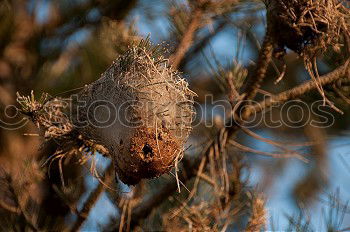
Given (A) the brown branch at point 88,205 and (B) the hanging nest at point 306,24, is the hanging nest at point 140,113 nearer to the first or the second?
(B) the hanging nest at point 306,24

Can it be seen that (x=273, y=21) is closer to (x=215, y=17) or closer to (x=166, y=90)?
(x=166, y=90)

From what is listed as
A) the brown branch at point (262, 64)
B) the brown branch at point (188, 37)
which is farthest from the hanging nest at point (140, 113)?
the brown branch at point (188, 37)

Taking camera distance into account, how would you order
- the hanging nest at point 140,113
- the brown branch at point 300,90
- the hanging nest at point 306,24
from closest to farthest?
the hanging nest at point 140,113 < the hanging nest at point 306,24 < the brown branch at point 300,90

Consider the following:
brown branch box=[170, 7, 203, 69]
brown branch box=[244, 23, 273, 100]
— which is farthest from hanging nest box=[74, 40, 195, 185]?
brown branch box=[170, 7, 203, 69]

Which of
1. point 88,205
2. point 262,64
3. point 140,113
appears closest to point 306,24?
point 262,64

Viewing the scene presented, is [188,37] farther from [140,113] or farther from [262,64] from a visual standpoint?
[140,113]
